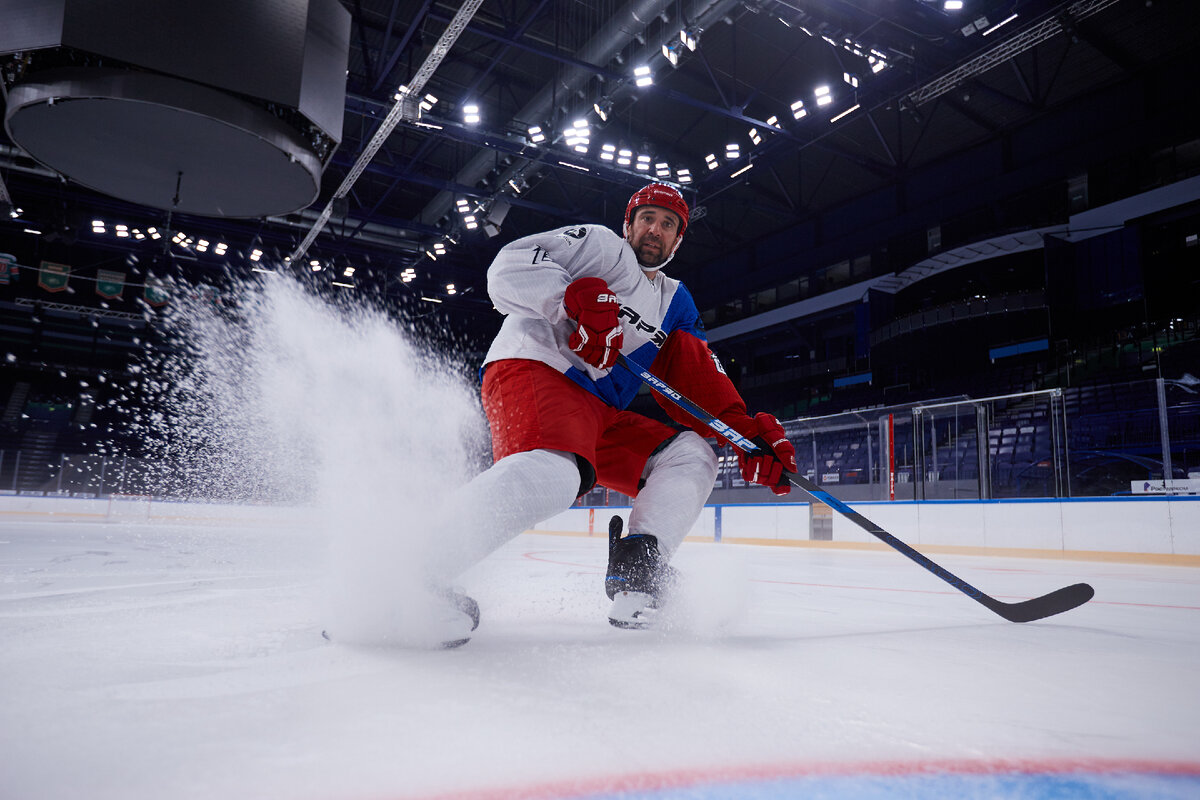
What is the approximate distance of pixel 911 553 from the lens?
1677 mm

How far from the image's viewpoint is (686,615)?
141cm

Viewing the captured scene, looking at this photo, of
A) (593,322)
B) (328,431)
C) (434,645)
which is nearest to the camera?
(434,645)

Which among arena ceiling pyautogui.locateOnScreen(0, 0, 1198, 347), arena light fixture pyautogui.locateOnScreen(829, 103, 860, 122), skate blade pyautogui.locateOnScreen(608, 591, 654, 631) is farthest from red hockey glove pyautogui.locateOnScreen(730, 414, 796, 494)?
arena light fixture pyautogui.locateOnScreen(829, 103, 860, 122)

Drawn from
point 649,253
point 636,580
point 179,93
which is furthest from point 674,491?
point 179,93

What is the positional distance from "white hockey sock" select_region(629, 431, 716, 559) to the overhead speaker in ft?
10.1

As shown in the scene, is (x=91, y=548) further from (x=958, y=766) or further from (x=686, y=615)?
(x=958, y=766)

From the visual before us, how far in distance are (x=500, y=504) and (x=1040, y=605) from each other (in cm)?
133

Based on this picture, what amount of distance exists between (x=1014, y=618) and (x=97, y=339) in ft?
63.0

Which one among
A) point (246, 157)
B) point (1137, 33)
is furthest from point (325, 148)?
point (1137, 33)

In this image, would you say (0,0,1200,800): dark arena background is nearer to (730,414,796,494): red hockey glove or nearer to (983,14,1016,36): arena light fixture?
(983,14,1016,36): arena light fixture

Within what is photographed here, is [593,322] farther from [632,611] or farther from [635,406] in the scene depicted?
[635,406]

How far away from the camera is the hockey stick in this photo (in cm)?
160

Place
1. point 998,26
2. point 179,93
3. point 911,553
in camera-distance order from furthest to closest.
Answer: point 998,26 → point 179,93 → point 911,553

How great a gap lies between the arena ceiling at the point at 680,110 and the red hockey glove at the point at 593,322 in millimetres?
6610
